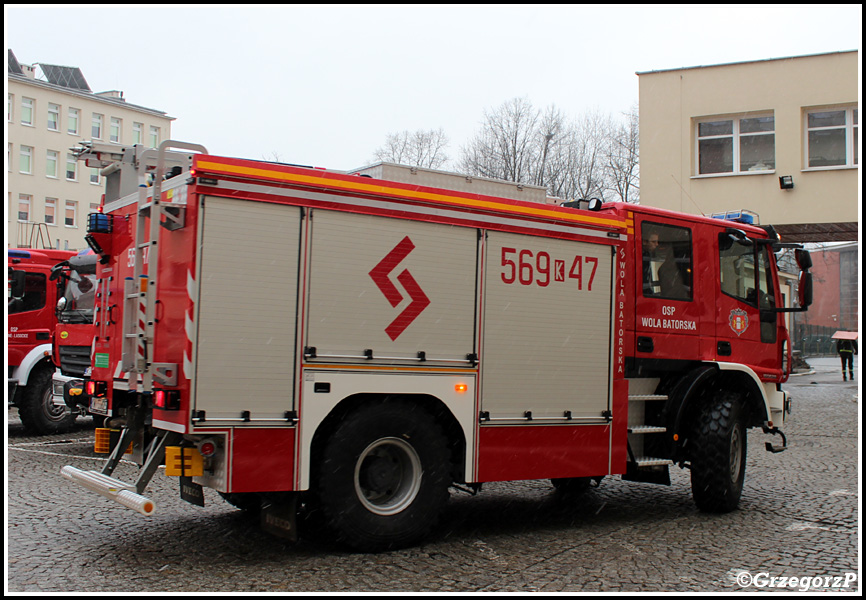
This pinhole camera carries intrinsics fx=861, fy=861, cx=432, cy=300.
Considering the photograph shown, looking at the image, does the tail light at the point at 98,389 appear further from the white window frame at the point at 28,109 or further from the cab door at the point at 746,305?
the white window frame at the point at 28,109

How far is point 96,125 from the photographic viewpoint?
191 feet

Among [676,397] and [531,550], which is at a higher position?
[676,397]

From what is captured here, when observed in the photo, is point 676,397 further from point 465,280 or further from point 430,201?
point 430,201

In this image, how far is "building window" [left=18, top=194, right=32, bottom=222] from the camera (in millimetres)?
54000

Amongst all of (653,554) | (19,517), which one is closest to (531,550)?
(653,554)

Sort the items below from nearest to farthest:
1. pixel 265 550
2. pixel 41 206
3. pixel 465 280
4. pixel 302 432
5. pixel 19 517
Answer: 1. pixel 302 432
2. pixel 265 550
3. pixel 465 280
4. pixel 19 517
5. pixel 41 206

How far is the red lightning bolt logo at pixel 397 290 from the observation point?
20.8ft

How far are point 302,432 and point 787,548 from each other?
3.86m

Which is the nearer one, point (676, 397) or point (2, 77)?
point (2, 77)

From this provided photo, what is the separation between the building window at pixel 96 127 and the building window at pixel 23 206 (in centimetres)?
641

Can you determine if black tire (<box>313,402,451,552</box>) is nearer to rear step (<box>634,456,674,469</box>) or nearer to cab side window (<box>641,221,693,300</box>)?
rear step (<box>634,456,674,469</box>)

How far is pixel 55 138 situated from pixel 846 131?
49.6 meters

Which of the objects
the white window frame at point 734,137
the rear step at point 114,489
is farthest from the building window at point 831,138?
the rear step at point 114,489

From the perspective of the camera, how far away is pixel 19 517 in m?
7.44
